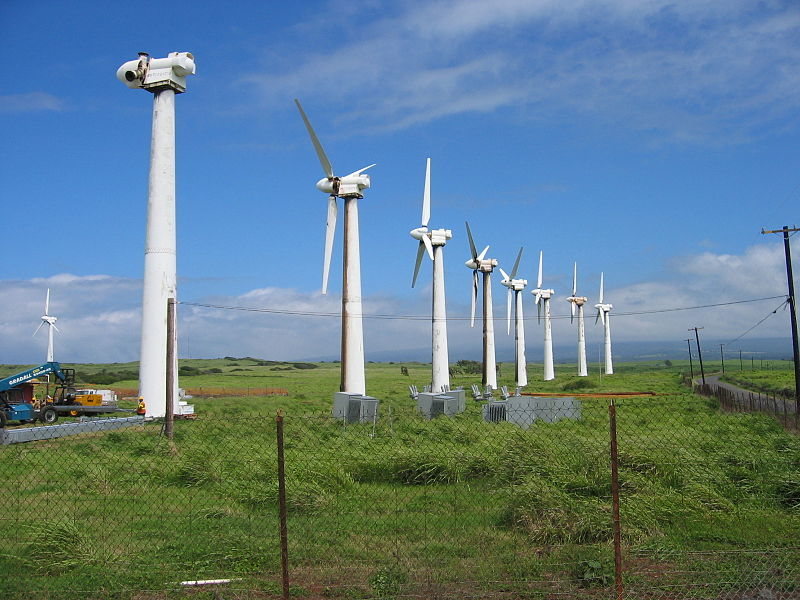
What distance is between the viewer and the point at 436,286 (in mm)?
50656

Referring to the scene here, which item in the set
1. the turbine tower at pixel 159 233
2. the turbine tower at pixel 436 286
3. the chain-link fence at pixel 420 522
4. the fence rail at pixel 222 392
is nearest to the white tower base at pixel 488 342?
the turbine tower at pixel 436 286

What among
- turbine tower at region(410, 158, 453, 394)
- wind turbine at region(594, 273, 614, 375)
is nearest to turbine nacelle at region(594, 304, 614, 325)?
wind turbine at region(594, 273, 614, 375)

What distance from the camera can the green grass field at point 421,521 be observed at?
800 centimetres

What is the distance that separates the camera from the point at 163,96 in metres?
33.7

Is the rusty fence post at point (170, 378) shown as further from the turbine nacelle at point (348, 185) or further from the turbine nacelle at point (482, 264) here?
the turbine nacelle at point (482, 264)

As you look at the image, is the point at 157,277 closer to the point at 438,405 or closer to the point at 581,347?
the point at 438,405

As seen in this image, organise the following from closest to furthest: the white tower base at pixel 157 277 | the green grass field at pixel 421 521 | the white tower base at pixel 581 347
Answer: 1. the green grass field at pixel 421 521
2. the white tower base at pixel 157 277
3. the white tower base at pixel 581 347

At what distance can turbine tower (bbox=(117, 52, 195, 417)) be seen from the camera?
32.2 meters

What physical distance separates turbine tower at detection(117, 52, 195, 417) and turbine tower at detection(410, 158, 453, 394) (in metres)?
20.8

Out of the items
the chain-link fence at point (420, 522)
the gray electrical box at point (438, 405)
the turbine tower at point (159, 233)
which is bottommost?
the chain-link fence at point (420, 522)

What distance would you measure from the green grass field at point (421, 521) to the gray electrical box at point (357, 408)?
448 inches

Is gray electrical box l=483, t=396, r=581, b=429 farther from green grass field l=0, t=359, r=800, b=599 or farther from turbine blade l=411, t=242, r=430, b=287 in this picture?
turbine blade l=411, t=242, r=430, b=287

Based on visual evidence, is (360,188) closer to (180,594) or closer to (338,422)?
(338,422)

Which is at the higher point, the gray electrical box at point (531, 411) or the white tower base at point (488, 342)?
the white tower base at point (488, 342)
